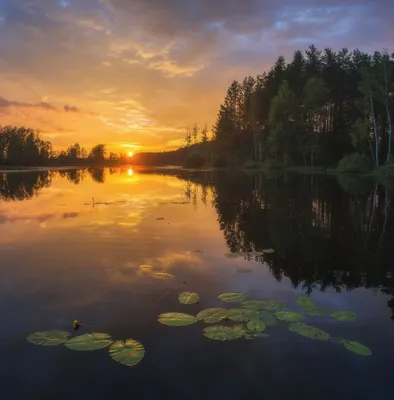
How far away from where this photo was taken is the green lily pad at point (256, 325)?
18.9ft

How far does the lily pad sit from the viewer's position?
6066 millimetres

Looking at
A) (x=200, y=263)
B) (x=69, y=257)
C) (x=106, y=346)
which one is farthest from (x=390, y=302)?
(x=69, y=257)

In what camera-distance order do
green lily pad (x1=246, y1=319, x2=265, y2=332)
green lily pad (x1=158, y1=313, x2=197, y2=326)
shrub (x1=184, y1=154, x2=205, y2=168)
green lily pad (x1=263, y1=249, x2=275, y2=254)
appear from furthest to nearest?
shrub (x1=184, y1=154, x2=205, y2=168)
green lily pad (x1=263, y1=249, x2=275, y2=254)
green lily pad (x1=158, y1=313, x2=197, y2=326)
green lily pad (x1=246, y1=319, x2=265, y2=332)

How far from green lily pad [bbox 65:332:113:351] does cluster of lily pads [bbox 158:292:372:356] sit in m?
1.00

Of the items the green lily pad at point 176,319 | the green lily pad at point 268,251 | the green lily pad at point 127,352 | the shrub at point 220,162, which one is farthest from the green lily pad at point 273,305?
the shrub at point 220,162

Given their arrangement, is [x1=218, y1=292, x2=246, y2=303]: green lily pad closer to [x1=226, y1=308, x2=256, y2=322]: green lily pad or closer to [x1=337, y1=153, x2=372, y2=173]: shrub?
[x1=226, y1=308, x2=256, y2=322]: green lily pad

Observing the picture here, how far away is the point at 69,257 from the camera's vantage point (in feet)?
33.2

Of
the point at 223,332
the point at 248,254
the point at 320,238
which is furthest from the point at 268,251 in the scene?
the point at 223,332

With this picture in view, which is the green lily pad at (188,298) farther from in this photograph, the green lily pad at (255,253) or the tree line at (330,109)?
the tree line at (330,109)

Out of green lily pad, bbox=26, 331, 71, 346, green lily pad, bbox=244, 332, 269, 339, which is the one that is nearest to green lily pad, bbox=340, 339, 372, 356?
green lily pad, bbox=244, 332, 269, 339

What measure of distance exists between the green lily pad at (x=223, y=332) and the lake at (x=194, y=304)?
3.4 inches

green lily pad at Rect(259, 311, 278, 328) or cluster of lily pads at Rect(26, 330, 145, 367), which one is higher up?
cluster of lily pads at Rect(26, 330, 145, 367)

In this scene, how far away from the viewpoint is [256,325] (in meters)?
5.85

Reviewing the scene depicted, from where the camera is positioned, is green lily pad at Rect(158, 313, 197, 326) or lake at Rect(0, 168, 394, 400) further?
green lily pad at Rect(158, 313, 197, 326)
